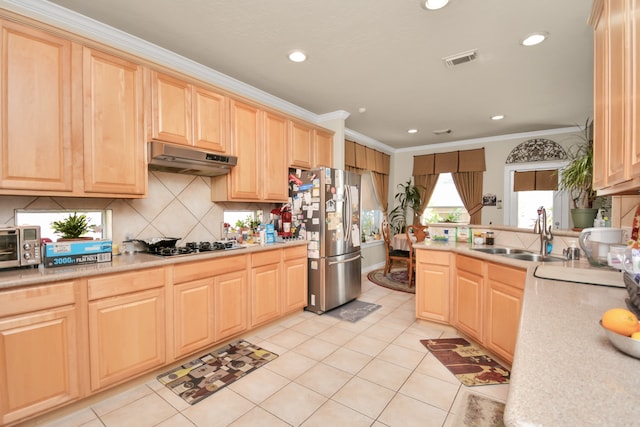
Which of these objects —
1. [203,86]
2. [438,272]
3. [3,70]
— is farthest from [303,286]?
[3,70]

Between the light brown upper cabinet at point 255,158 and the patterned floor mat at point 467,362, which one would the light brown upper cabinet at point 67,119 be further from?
the patterned floor mat at point 467,362

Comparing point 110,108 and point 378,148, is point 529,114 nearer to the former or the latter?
point 378,148

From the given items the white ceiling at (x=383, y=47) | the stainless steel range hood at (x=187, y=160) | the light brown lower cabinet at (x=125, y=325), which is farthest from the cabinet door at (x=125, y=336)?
the white ceiling at (x=383, y=47)

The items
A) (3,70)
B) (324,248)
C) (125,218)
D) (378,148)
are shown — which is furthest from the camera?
(378,148)

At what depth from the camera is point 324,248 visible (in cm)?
353

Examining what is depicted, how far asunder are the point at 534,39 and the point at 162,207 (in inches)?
142

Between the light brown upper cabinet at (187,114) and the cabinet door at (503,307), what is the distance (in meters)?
2.74

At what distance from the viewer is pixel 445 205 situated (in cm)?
624

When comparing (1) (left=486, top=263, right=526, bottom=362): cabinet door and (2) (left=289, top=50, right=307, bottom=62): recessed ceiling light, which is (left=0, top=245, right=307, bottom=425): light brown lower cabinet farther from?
(1) (left=486, top=263, right=526, bottom=362): cabinet door

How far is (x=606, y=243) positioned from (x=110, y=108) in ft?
11.6

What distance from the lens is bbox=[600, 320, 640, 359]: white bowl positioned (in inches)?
28.5

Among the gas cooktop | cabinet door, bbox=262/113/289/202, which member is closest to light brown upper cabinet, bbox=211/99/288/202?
cabinet door, bbox=262/113/289/202

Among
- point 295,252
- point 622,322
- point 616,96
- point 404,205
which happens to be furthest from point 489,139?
point 622,322

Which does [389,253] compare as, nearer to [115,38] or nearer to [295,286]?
[295,286]
